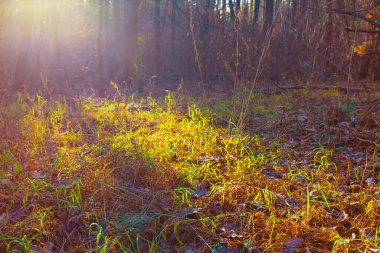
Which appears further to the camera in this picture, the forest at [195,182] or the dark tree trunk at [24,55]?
the dark tree trunk at [24,55]

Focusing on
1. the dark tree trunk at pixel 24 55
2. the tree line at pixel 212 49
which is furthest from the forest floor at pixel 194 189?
the dark tree trunk at pixel 24 55

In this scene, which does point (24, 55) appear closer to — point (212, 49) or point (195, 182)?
point (212, 49)

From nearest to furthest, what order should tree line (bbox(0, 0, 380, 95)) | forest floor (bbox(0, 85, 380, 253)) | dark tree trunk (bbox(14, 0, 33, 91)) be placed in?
forest floor (bbox(0, 85, 380, 253)) → tree line (bbox(0, 0, 380, 95)) → dark tree trunk (bbox(14, 0, 33, 91))

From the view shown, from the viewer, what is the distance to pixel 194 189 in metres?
2.59

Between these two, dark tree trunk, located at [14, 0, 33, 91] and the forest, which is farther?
dark tree trunk, located at [14, 0, 33, 91]

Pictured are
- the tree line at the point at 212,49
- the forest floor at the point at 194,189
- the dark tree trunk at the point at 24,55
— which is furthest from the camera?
the dark tree trunk at the point at 24,55

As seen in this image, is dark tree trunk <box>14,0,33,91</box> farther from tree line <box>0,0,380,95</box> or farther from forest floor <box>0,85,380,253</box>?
forest floor <box>0,85,380,253</box>

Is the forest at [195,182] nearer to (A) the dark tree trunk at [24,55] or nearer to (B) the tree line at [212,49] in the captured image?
(B) the tree line at [212,49]

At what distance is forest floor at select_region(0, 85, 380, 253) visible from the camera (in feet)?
6.34

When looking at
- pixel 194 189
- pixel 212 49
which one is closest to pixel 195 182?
pixel 194 189

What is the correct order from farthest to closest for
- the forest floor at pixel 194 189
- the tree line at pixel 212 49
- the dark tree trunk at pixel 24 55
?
the dark tree trunk at pixel 24 55 < the tree line at pixel 212 49 < the forest floor at pixel 194 189

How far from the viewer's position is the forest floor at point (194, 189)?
1934 millimetres

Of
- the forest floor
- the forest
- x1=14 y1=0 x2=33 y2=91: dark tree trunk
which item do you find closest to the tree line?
x1=14 y1=0 x2=33 y2=91: dark tree trunk

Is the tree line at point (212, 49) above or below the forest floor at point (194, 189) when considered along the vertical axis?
above
